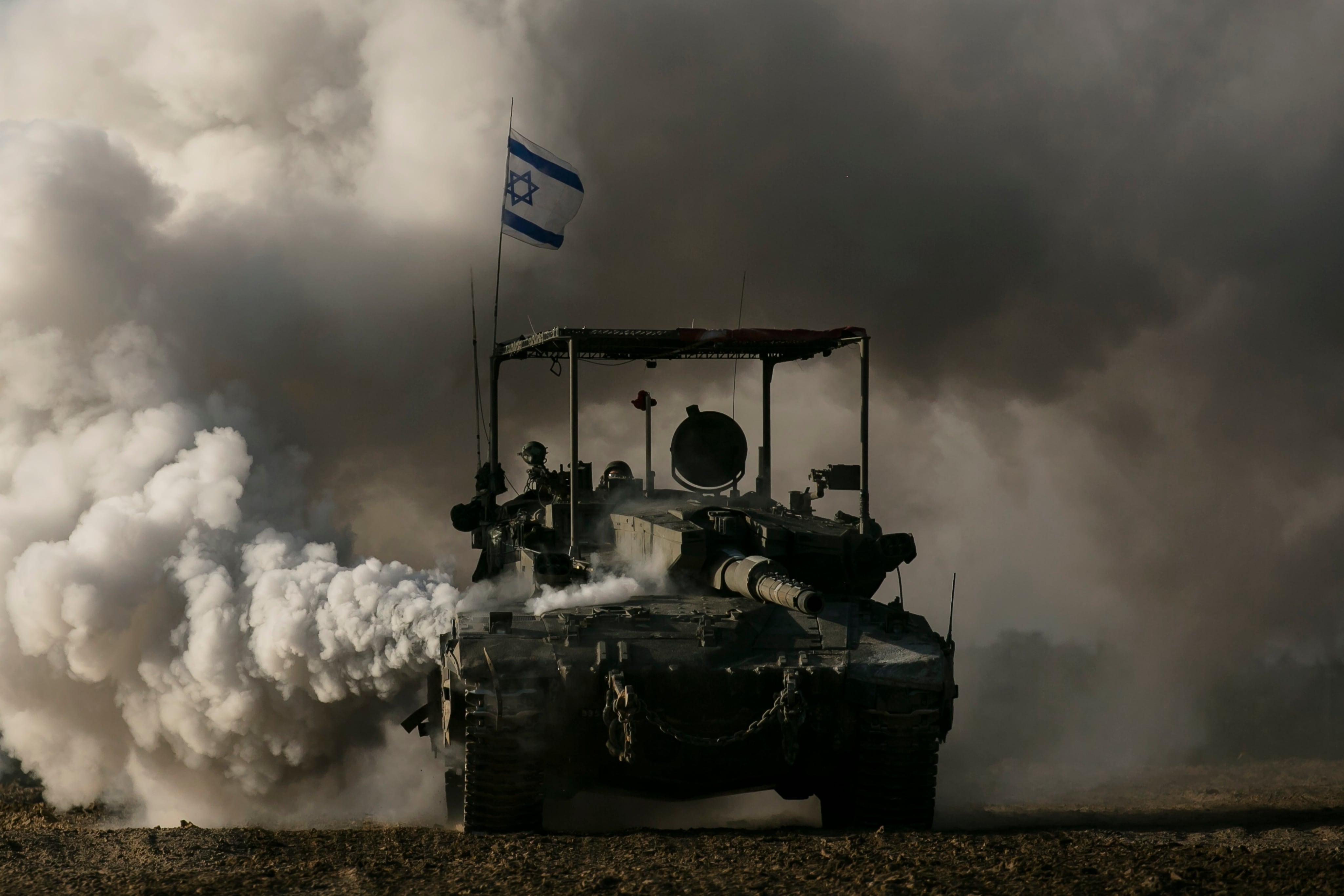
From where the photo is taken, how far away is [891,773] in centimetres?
1346

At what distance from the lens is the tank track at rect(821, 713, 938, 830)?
13.4 metres

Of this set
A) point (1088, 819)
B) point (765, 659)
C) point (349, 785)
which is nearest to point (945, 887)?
point (765, 659)

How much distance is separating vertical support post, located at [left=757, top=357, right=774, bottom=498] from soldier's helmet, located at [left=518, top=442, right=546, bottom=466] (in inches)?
122

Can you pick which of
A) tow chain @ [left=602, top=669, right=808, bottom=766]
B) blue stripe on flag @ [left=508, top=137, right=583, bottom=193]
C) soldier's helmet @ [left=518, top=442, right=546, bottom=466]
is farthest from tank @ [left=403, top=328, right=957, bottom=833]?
blue stripe on flag @ [left=508, top=137, right=583, bottom=193]

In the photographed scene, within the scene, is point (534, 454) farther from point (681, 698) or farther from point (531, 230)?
point (681, 698)

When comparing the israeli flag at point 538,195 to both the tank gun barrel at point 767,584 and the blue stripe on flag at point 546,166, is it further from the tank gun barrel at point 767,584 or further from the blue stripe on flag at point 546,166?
the tank gun barrel at point 767,584

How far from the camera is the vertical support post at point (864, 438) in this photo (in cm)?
1730

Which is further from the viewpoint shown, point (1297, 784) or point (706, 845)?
point (1297, 784)

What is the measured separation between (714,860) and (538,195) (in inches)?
496

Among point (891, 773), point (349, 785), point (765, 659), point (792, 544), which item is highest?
point (792, 544)

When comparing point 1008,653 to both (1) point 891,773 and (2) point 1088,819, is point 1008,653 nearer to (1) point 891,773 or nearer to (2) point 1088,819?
(2) point 1088,819

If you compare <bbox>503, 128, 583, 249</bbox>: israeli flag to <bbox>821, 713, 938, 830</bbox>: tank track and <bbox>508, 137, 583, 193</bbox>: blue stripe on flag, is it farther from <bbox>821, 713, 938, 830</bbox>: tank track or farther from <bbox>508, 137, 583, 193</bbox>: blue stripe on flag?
<bbox>821, 713, 938, 830</bbox>: tank track

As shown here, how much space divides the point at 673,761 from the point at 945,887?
Result: 3.65 m

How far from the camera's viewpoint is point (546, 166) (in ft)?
71.0
